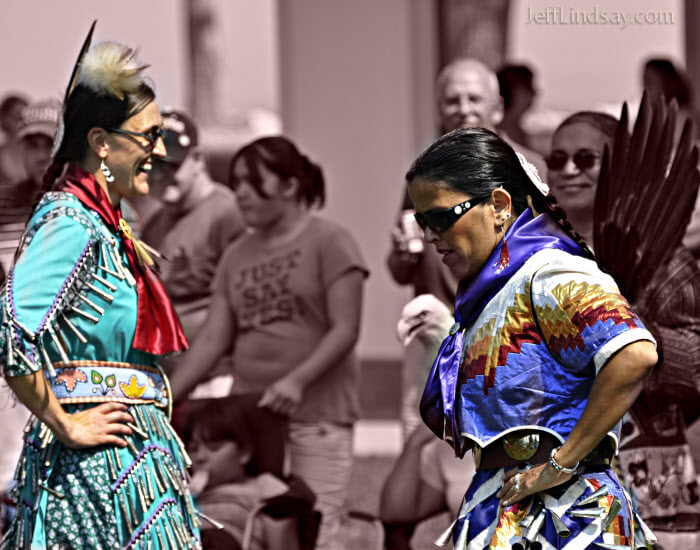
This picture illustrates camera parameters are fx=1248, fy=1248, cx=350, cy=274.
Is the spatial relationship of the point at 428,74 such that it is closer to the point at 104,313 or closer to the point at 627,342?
the point at 104,313

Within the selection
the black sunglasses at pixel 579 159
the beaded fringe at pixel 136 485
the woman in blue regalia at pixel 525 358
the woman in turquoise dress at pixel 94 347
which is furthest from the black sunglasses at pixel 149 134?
the black sunglasses at pixel 579 159

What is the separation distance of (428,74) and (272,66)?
5.48 ft

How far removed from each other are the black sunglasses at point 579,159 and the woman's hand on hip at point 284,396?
4.18 feet

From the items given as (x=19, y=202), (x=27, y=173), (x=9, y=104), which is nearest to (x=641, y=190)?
(x=19, y=202)

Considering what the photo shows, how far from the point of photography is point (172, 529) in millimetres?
3127

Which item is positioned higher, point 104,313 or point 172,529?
point 104,313

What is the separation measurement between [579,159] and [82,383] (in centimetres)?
177

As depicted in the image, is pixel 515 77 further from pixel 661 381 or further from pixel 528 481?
pixel 528 481

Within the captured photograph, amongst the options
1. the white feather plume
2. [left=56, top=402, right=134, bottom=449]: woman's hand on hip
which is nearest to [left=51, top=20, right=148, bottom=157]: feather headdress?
the white feather plume

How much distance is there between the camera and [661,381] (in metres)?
3.86

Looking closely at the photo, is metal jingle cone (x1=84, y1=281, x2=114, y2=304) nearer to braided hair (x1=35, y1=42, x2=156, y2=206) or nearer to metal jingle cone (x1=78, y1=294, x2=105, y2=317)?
metal jingle cone (x1=78, y1=294, x2=105, y2=317)

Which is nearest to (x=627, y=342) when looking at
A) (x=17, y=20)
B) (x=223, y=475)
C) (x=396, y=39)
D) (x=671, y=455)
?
(x=671, y=455)

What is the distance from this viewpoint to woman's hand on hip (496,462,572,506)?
2.39 m

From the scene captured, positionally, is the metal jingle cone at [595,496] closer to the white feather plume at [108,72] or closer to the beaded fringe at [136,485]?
the beaded fringe at [136,485]
